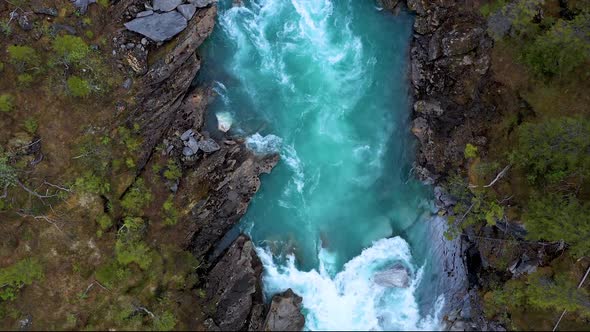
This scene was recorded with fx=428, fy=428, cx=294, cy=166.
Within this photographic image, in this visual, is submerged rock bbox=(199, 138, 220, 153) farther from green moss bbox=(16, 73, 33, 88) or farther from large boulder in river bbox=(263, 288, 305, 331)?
green moss bbox=(16, 73, 33, 88)

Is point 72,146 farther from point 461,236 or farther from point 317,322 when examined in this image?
point 461,236

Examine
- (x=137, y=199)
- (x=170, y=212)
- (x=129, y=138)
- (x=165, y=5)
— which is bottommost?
(x=170, y=212)

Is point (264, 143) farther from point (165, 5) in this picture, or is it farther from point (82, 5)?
point (82, 5)

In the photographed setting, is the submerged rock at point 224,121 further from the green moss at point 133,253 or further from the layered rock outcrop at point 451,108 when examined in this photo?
the layered rock outcrop at point 451,108

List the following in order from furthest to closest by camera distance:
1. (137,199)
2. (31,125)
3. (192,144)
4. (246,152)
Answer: (246,152)
(192,144)
(137,199)
(31,125)

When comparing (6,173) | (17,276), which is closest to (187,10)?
(6,173)

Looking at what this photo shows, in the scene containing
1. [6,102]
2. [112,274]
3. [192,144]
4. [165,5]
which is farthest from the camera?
[192,144]

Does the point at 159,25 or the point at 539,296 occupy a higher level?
the point at 159,25
